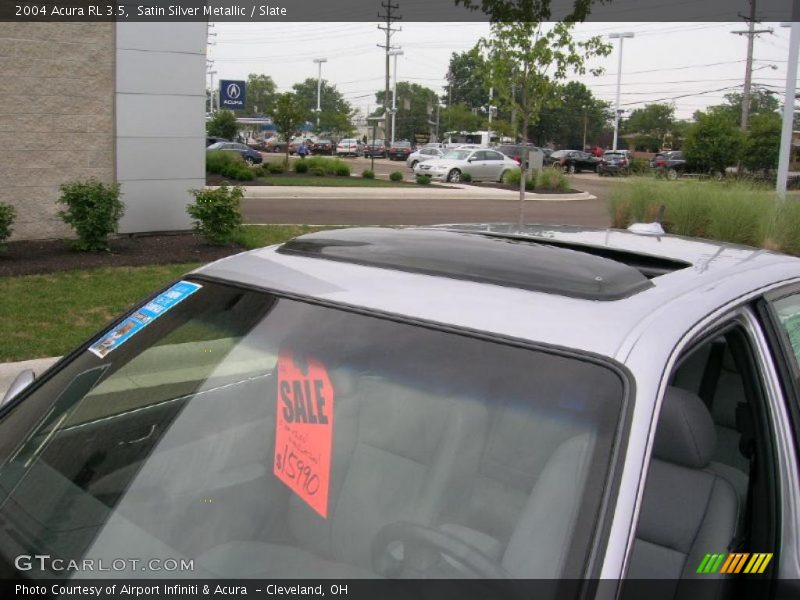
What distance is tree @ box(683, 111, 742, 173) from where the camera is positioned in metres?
42.1

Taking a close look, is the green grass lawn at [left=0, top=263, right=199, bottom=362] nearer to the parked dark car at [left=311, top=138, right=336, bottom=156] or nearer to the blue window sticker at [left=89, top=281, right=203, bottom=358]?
the blue window sticker at [left=89, top=281, right=203, bottom=358]

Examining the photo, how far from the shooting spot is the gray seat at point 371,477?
1.96 meters

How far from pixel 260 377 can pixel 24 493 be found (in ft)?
2.07

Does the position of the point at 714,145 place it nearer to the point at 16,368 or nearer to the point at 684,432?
the point at 16,368

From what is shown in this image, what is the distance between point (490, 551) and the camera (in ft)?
6.03

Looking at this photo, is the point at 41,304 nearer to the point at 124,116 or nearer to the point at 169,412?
the point at 124,116

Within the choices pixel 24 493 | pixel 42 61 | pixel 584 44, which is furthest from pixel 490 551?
pixel 584 44

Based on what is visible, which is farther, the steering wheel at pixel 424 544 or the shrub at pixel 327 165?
the shrub at pixel 327 165

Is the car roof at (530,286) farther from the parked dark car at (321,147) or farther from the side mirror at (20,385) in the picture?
the parked dark car at (321,147)

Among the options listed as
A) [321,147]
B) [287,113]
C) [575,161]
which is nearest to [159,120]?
[287,113]

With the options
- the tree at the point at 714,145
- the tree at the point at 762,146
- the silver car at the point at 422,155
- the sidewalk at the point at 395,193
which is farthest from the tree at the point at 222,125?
the tree at the point at 762,146

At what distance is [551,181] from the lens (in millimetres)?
33531

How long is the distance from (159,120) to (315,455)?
39.4 ft

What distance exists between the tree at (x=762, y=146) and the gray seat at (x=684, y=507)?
39141 millimetres
